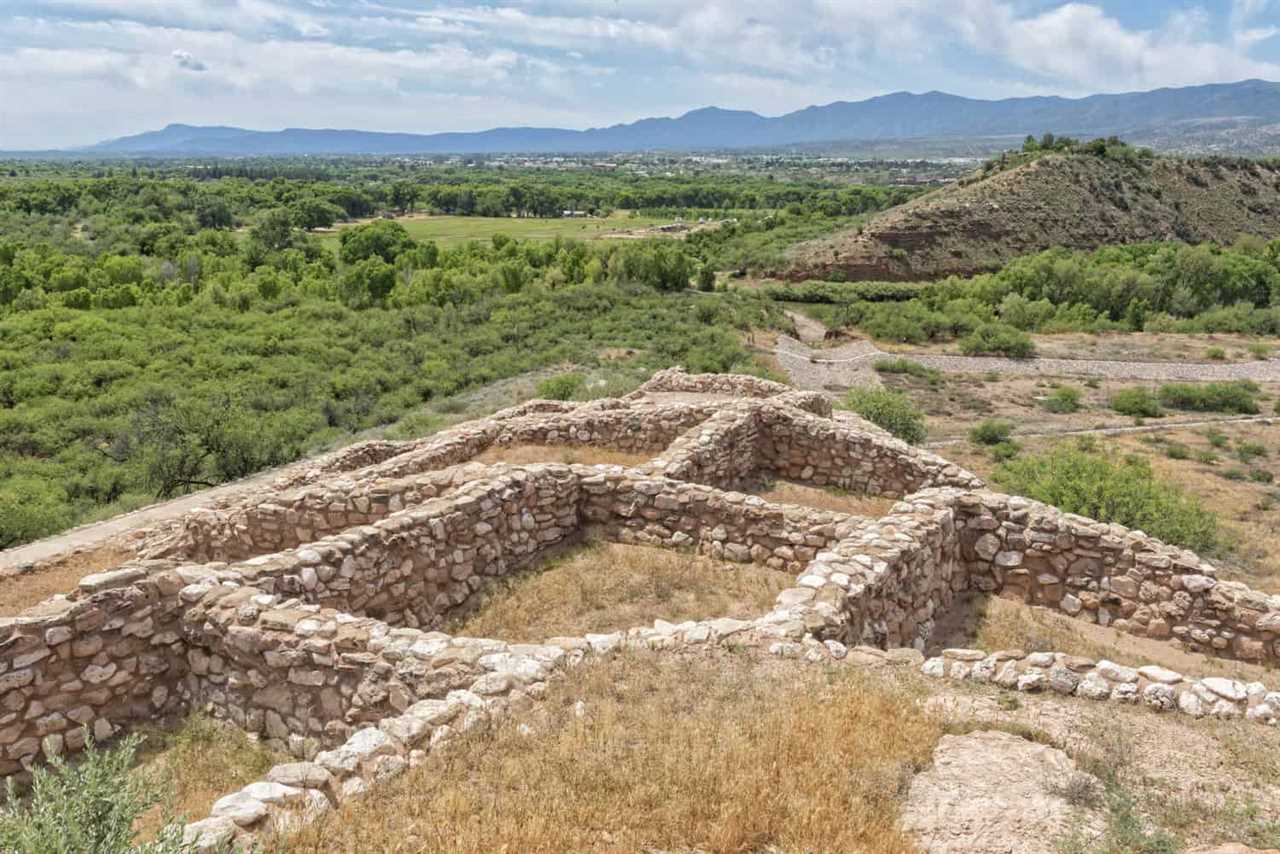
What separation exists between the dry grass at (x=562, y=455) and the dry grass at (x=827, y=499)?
6.94 ft

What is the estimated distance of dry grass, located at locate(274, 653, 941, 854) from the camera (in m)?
4.34

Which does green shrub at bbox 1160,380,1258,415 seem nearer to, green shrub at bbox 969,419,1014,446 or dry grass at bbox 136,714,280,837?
green shrub at bbox 969,419,1014,446

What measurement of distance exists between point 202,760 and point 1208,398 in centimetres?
4860

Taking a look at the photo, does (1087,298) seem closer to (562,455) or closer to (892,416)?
(892,416)

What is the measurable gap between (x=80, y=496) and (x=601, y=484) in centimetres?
2138

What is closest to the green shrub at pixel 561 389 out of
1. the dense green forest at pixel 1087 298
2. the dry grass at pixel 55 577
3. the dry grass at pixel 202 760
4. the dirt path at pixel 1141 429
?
the dirt path at pixel 1141 429

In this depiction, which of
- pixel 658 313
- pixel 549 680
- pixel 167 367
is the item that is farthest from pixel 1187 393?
pixel 167 367

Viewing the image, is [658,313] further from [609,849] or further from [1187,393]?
[609,849]

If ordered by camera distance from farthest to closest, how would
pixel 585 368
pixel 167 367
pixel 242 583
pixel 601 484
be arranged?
pixel 167 367, pixel 585 368, pixel 601 484, pixel 242 583

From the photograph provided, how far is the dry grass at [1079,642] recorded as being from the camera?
8.27 meters

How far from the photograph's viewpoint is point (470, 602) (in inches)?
350

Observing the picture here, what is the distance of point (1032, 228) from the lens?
8544 cm

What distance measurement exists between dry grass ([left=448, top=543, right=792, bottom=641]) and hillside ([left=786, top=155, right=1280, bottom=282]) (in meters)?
80.0

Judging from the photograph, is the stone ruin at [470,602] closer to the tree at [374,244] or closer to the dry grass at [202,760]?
the dry grass at [202,760]
